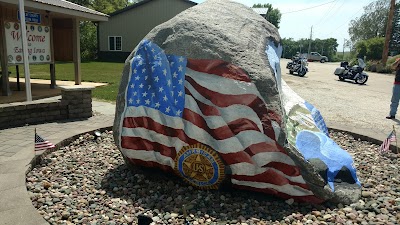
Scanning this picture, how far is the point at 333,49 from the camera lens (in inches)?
2901

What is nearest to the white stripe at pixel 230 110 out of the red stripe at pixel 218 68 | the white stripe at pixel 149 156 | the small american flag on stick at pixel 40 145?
the red stripe at pixel 218 68

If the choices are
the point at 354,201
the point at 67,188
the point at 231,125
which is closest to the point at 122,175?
the point at 67,188

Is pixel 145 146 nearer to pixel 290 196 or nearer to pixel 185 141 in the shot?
pixel 185 141

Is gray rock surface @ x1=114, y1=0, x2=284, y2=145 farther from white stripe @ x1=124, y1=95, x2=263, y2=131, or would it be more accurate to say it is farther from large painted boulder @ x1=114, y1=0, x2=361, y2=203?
white stripe @ x1=124, y1=95, x2=263, y2=131

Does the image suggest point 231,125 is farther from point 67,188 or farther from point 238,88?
point 67,188

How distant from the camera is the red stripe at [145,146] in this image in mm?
3582

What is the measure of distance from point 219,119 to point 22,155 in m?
2.73

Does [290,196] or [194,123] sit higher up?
[194,123]

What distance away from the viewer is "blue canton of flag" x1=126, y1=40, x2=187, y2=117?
3.57 m

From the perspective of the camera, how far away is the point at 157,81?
12.1 ft

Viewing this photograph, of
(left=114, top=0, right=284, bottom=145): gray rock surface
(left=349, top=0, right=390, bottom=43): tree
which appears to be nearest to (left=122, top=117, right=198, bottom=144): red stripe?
(left=114, top=0, right=284, bottom=145): gray rock surface

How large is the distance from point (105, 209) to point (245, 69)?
1.97m

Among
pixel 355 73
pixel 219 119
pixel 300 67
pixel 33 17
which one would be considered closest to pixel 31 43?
pixel 33 17

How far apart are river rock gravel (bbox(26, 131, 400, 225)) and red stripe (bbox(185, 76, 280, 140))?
766mm
